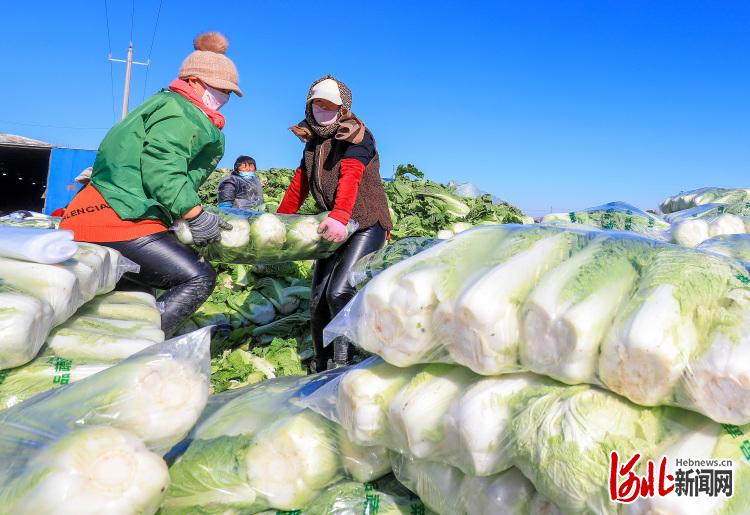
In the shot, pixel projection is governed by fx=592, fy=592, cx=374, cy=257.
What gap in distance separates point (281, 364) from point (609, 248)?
3278 mm

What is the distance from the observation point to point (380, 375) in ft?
6.35

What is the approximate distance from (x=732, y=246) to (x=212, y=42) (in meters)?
2.92

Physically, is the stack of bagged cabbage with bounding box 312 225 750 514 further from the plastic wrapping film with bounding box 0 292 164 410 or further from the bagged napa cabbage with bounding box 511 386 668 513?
the plastic wrapping film with bounding box 0 292 164 410

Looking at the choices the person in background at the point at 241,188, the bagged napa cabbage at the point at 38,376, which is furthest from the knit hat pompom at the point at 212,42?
the person in background at the point at 241,188

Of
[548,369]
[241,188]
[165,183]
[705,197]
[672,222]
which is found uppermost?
[705,197]

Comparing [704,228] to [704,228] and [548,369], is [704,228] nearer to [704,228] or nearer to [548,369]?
[704,228]

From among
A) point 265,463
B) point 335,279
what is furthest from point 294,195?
point 265,463

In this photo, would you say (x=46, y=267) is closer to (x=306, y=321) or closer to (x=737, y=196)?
(x=306, y=321)

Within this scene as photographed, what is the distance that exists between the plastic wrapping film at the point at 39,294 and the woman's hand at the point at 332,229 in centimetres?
135

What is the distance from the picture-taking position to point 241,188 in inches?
292

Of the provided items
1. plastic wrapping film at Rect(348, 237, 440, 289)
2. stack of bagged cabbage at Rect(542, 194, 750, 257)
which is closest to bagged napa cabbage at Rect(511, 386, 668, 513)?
plastic wrapping film at Rect(348, 237, 440, 289)

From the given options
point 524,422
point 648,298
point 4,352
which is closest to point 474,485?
point 524,422

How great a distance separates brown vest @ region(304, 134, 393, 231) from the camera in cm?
407

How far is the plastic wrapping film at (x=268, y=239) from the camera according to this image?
3793 mm
